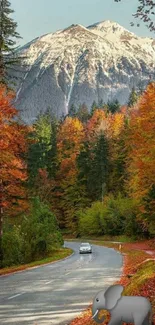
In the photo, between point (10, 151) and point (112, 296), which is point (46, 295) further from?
point (10, 151)

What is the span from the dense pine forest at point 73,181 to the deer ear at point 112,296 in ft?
65.1

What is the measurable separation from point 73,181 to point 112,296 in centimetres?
7597

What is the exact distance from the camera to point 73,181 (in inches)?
3206


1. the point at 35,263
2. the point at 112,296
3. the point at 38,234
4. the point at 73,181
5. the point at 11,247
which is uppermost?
the point at 73,181

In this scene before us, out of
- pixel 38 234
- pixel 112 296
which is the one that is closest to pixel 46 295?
pixel 112 296

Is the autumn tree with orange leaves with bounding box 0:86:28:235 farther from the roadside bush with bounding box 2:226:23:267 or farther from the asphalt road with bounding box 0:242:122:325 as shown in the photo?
the asphalt road with bounding box 0:242:122:325

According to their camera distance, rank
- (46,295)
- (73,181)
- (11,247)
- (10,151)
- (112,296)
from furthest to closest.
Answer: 1. (73,181)
2. (11,247)
3. (10,151)
4. (46,295)
5. (112,296)

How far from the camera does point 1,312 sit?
11.7 metres

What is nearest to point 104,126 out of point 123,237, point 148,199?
point 123,237

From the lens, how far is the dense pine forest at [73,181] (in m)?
27.1

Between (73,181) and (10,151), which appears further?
(73,181)

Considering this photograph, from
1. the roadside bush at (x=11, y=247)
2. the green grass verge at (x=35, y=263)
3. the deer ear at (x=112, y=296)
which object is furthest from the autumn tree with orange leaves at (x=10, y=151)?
the deer ear at (x=112, y=296)

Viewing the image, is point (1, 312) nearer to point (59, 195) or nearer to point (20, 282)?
point (20, 282)

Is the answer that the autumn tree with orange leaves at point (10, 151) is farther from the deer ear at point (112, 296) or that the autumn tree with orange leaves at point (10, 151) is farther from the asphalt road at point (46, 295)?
the deer ear at point (112, 296)
